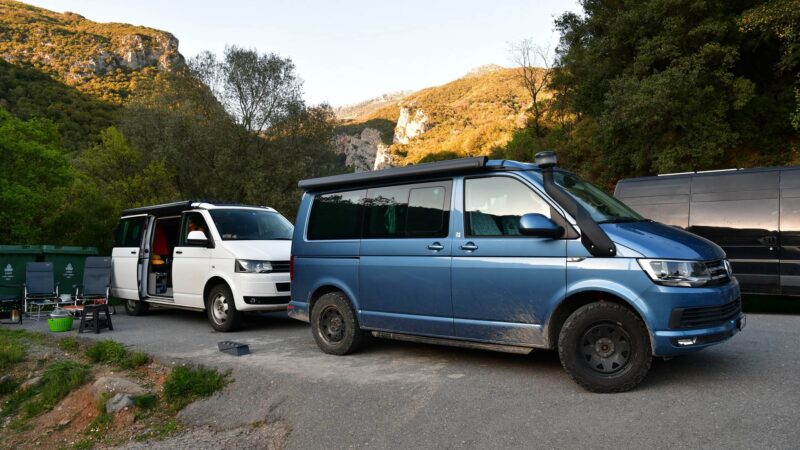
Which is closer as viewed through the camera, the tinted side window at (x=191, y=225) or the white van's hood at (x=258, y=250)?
the white van's hood at (x=258, y=250)

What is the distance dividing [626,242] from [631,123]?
2053 cm

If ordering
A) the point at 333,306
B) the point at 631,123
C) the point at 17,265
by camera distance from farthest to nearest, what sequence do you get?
the point at 631,123
the point at 17,265
the point at 333,306

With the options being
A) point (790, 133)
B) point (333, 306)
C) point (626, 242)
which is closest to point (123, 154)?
point (333, 306)

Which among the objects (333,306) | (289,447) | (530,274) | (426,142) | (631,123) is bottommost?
(289,447)

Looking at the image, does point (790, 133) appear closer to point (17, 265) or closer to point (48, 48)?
point (17, 265)

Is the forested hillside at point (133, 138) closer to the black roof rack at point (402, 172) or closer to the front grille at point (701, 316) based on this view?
the black roof rack at point (402, 172)

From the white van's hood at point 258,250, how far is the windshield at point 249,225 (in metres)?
0.28

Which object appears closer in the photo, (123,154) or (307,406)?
(307,406)

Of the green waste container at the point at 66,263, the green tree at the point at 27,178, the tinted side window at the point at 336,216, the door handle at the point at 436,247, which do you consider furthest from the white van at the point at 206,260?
the green tree at the point at 27,178

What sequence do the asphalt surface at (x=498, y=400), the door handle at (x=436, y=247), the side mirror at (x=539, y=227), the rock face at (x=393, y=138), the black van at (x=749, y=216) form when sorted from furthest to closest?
the rock face at (x=393, y=138) → the black van at (x=749, y=216) → the door handle at (x=436, y=247) → the side mirror at (x=539, y=227) → the asphalt surface at (x=498, y=400)

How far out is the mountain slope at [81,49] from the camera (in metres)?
56.7

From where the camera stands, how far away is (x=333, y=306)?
707 cm

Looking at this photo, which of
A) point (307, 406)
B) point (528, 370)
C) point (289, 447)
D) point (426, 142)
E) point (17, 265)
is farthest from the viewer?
point (426, 142)

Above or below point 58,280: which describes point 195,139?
above
